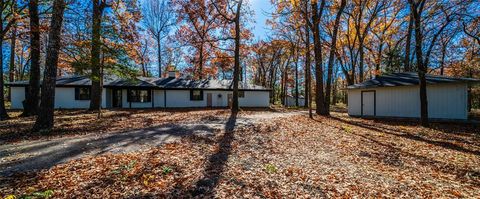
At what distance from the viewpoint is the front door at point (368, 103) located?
64.0ft

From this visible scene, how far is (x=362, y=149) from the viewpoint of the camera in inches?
334

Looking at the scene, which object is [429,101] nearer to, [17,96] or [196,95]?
[196,95]

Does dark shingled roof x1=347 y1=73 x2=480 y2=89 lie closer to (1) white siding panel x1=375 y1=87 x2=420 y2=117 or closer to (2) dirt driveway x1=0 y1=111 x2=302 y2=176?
(1) white siding panel x1=375 y1=87 x2=420 y2=117

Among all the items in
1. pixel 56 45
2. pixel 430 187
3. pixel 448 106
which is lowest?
pixel 430 187

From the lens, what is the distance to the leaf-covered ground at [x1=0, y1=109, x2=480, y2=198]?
468cm

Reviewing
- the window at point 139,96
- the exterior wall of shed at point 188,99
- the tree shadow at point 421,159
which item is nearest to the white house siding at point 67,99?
the exterior wall of shed at point 188,99

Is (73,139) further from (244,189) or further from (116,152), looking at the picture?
(244,189)

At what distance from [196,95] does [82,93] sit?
10.4 m

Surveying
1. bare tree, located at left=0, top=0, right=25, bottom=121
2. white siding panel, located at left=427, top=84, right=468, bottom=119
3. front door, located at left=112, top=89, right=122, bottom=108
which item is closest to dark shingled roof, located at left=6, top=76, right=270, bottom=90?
front door, located at left=112, top=89, right=122, bottom=108

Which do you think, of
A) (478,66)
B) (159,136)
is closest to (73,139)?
(159,136)

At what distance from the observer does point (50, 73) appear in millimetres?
10336

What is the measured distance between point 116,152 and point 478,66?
27568 millimetres

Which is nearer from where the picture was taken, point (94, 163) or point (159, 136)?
point (94, 163)

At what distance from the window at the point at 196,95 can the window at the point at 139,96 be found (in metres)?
4.19
